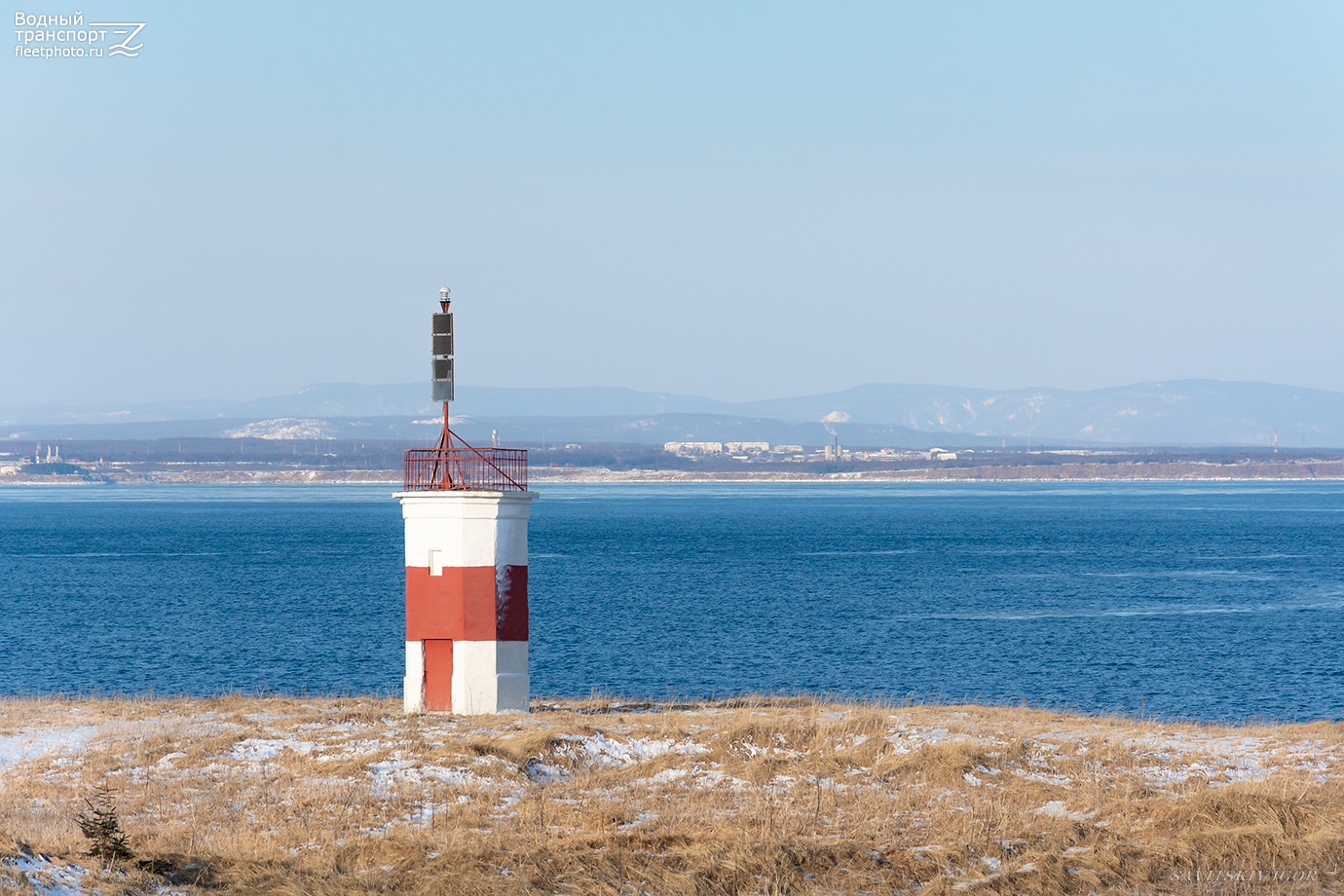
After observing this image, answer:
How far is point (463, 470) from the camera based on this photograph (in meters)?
25.4

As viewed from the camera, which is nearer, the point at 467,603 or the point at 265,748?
the point at 265,748

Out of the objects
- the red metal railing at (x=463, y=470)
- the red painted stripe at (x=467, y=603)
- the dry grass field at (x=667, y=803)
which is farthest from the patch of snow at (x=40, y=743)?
the red metal railing at (x=463, y=470)

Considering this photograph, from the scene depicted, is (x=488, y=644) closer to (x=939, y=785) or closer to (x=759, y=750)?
(x=759, y=750)

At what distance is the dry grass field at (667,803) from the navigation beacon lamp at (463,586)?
0.74 m

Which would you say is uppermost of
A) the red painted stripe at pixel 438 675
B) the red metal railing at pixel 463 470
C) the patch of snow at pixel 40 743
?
the red metal railing at pixel 463 470

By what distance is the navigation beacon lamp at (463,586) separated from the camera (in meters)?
24.6

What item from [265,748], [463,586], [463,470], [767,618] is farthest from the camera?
[767,618]

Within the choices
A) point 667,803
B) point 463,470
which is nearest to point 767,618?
point 463,470

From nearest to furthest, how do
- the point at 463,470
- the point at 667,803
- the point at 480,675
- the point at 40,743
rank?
the point at 667,803 < the point at 40,743 < the point at 480,675 < the point at 463,470

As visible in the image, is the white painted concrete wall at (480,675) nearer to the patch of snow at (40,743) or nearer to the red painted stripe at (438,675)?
the red painted stripe at (438,675)

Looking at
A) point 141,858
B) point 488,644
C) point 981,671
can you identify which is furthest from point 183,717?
point 981,671

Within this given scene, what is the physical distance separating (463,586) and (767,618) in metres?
45.9

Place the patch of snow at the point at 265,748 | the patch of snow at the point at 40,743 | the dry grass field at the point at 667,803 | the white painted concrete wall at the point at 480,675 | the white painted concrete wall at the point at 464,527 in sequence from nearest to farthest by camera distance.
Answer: the dry grass field at the point at 667,803, the patch of snow at the point at 265,748, the patch of snow at the point at 40,743, the white painted concrete wall at the point at 464,527, the white painted concrete wall at the point at 480,675

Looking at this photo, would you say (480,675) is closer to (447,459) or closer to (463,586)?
(463,586)
